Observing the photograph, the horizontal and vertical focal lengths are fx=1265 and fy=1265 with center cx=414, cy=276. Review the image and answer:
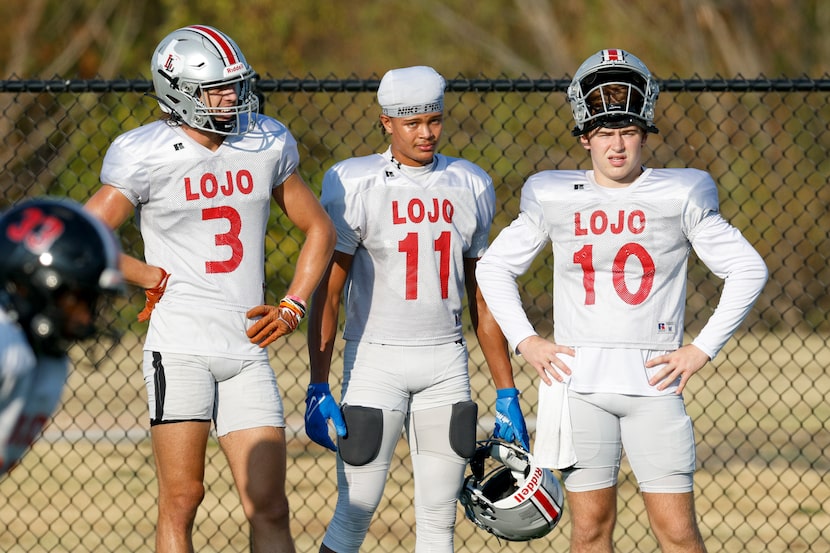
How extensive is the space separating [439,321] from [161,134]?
1.29 metres

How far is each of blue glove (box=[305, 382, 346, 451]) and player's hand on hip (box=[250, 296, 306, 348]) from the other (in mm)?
361

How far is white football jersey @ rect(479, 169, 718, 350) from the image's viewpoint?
→ 4.50 meters

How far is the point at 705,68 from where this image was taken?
2066 cm

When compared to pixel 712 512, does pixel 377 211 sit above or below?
above

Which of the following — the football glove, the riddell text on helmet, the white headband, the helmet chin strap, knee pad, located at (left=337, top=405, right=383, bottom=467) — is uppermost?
the white headband

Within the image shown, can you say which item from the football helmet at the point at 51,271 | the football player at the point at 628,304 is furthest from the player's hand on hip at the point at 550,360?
the football helmet at the point at 51,271

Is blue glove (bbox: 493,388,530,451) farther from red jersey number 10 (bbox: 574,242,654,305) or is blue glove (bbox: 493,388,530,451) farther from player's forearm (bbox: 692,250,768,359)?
player's forearm (bbox: 692,250,768,359)

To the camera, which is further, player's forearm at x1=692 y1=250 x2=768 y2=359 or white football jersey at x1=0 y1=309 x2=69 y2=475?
player's forearm at x1=692 y1=250 x2=768 y2=359

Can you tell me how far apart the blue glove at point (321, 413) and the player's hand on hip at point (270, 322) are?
14.2 inches

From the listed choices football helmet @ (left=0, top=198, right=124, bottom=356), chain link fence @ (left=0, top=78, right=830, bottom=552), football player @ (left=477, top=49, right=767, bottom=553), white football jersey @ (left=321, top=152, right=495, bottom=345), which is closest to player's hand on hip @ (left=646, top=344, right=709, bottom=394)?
football player @ (left=477, top=49, right=767, bottom=553)

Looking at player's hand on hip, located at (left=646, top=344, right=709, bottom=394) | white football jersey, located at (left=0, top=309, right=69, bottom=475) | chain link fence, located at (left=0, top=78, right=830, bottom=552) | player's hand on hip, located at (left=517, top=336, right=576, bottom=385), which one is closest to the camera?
white football jersey, located at (left=0, top=309, right=69, bottom=475)

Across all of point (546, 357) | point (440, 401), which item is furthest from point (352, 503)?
point (546, 357)

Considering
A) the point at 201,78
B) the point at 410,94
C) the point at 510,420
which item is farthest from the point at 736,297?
the point at 201,78

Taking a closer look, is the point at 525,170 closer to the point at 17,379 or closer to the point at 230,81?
the point at 230,81
